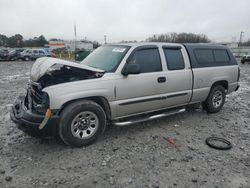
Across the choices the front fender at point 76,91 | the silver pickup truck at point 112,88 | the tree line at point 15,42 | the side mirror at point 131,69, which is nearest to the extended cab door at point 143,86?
the silver pickup truck at point 112,88

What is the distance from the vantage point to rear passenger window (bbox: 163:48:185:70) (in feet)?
15.1

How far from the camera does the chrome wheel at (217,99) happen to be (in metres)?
5.68

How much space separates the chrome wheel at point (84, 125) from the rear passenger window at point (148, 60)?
127cm

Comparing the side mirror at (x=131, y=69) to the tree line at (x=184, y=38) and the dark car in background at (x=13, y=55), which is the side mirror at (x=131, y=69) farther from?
the tree line at (x=184, y=38)

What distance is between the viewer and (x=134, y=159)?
3.45m

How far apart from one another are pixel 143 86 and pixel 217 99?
2.64 m

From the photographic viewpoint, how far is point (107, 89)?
12.5ft

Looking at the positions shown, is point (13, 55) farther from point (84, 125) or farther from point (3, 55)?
point (84, 125)

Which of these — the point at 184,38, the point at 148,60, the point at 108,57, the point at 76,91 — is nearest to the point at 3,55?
the point at 108,57

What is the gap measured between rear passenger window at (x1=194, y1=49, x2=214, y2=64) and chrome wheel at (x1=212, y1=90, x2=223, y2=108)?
34.5 inches

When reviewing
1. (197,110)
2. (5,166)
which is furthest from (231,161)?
(5,166)

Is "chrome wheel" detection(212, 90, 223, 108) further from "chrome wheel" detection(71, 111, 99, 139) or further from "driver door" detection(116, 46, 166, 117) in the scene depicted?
"chrome wheel" detection(71, 111, 99, 139)

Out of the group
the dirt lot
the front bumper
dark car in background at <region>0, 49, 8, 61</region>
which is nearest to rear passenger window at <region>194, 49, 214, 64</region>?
the dirt lot

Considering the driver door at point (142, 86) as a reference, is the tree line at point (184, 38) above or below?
above
